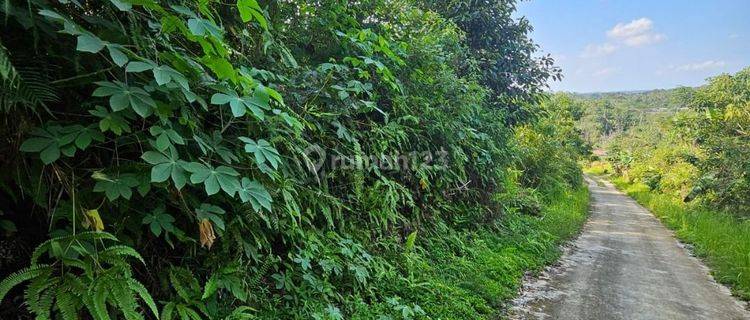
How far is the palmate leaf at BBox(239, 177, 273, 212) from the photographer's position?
1.89m

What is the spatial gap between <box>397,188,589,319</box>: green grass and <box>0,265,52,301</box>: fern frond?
9.26 ft

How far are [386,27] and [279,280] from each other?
3106mm

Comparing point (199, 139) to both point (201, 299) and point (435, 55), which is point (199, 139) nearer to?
point (201, 299)

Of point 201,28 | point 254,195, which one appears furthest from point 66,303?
point 201,28

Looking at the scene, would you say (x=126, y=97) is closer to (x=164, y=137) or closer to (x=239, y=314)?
(x=164, y=137)

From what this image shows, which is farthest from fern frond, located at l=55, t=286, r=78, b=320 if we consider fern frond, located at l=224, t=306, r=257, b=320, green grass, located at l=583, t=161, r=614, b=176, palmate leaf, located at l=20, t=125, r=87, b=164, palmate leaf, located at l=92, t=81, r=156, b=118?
green grass, located at l=583, t=161, r=614, b=176

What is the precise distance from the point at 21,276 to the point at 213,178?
0.75m

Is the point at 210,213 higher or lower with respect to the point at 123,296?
higher

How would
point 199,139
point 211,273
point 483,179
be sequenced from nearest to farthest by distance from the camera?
point 199,139 < point 211,273 < point 483,179

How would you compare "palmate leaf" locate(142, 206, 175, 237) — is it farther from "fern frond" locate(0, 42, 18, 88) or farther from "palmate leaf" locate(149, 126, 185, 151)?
"fern frond" locate(0, 42, 18, 88)

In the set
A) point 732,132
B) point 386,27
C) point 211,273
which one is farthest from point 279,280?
point 732,132

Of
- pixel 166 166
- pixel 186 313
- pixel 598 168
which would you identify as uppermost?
pixel 166 166

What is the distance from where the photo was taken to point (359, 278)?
130 inches

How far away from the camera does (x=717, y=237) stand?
8.48m
